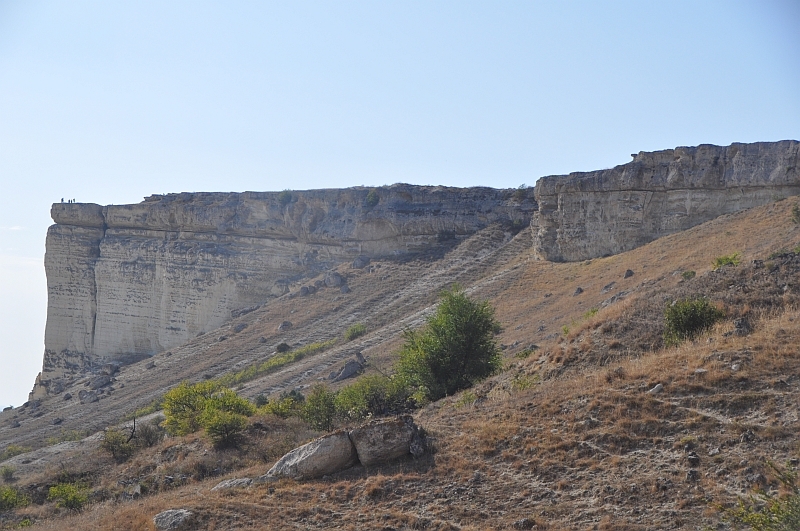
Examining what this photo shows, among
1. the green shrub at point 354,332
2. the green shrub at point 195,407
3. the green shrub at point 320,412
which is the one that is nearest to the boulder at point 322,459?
the green shrub at point 320,412

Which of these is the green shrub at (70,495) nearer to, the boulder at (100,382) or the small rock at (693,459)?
the small rock at (693,459)

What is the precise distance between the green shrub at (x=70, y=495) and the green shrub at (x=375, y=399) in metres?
5.28

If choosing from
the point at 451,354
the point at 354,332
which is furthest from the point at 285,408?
the point at 354,332

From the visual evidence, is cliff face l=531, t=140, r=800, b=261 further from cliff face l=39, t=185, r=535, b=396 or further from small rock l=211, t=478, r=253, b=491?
small rock l=211, t=478, r=253, b=491

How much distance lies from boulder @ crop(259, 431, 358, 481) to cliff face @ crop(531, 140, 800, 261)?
21.0m

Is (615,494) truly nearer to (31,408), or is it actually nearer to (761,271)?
(761,271)

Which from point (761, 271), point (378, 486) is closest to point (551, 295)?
point (761, 271)

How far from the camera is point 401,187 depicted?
4366 cm

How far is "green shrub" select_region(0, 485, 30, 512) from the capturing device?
55.0 ft

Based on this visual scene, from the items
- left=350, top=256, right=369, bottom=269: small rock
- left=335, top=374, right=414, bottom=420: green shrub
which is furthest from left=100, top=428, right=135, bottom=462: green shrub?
left=350, top=256, right=369, bottom=269: small rock

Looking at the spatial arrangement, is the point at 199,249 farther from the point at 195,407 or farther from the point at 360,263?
the point at 195,407

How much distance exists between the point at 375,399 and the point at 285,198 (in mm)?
28996

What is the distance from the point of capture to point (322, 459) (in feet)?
39.8

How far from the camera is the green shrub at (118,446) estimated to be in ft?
64.1
